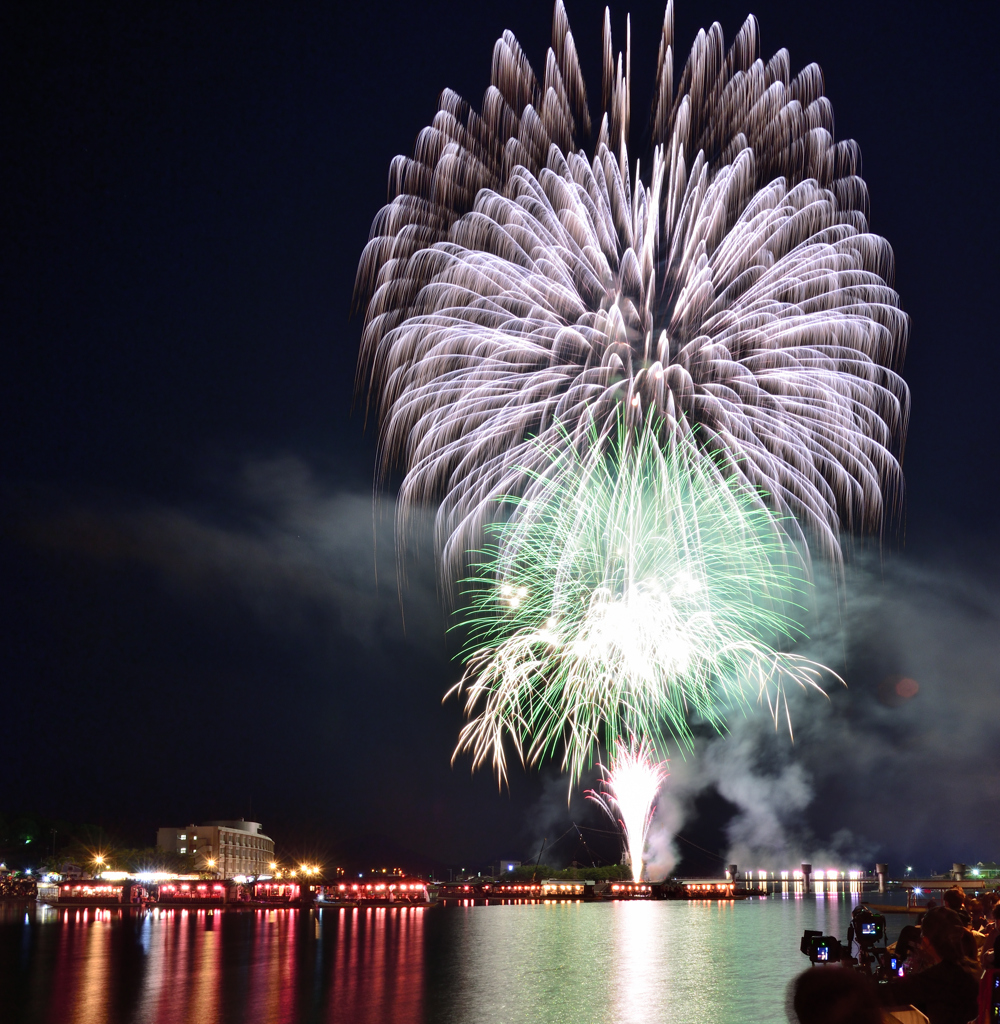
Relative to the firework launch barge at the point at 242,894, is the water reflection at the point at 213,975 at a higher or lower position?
higher

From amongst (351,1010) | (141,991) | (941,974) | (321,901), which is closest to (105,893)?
(321,901)

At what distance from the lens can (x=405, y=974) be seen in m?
31.2

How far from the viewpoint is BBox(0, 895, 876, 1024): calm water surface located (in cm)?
2233

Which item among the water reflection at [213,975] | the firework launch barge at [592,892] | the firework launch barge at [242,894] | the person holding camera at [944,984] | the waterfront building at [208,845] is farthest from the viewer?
the waterfront building at [208,845]

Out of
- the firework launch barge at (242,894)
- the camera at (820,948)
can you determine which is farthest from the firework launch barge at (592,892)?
the camera at (820,948)

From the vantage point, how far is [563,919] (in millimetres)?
69875

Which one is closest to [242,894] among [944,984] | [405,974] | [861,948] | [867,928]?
[405,974]

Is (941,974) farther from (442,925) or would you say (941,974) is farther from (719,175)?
(442,925)

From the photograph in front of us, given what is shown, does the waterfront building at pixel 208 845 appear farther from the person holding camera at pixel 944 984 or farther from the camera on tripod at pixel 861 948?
the person holding camera at pixel 944 984

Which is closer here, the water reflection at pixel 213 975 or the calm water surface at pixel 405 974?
the calm water surface at pixel 405 974

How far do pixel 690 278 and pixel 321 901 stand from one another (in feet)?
281

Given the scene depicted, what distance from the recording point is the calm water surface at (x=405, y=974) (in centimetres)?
2233

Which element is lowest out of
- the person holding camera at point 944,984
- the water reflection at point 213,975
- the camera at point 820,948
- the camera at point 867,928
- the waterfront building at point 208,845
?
the waterfront building at point 208,845

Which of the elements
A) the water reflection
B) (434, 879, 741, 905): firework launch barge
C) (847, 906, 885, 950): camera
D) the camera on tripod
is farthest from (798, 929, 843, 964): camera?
(434, 879, 741, 905): firework launch barge
